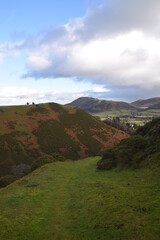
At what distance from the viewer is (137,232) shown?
16594mm

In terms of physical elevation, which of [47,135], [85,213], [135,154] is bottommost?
[85,213]

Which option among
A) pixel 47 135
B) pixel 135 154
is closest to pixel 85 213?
pixel 135 154

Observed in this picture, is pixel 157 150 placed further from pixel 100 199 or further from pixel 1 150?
pixel 1 150

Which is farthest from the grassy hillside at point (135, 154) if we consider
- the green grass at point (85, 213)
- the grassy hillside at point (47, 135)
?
the grassy hillside at point (47, 135)

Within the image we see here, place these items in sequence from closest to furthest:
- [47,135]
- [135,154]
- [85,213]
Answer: [85,213]
[135,154]
[47,135]

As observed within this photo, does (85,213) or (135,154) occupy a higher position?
(135,154)

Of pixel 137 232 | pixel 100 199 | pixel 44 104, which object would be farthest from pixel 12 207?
pixel 44 104

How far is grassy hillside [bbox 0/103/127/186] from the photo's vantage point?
3959 inches

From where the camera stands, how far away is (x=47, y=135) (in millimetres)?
115938

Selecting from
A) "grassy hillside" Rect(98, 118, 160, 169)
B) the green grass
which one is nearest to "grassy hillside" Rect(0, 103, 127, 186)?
"grassy hillside" Rect(98, 118, 160, 169)

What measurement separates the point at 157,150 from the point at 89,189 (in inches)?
594

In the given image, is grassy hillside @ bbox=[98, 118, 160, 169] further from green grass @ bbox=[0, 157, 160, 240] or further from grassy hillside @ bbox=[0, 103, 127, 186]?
grassy hillside @ bbox=[0, 103, 127, 186]

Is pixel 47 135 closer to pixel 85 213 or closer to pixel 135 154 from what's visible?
pixel 135 154

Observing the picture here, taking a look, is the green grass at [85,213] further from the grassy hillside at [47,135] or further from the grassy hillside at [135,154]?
the grassy hillside at [47,135]
